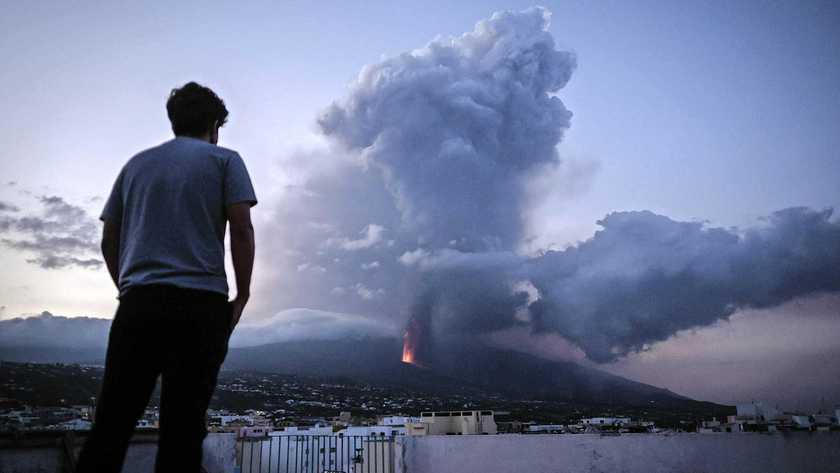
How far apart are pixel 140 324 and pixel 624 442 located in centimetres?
971

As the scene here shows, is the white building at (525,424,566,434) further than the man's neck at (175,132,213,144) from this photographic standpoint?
Yes

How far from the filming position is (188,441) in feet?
3.32

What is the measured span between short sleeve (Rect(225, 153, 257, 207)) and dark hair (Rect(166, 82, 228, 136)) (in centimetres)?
17

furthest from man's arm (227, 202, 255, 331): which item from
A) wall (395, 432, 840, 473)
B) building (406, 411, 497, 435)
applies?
building (406, 411, 497, 435)

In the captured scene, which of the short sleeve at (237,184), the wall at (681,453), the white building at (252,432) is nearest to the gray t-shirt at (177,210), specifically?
the short sleeve at (237,184)

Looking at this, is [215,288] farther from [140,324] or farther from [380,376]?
[380,376]

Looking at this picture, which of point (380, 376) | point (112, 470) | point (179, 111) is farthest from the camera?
point (380, 376)

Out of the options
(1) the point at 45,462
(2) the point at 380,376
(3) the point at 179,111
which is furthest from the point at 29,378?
(2) the point at 380,376

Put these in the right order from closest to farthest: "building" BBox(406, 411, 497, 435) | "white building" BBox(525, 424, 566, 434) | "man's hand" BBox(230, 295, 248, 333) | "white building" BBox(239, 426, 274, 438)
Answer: "man's hand" BBox(230, 295, 248, 333)
"white building" BBox(239, 426, 274, 438)
"building" BBox(406, 411, 497, 435)
"white building" BBox(525, 424, 566, 434)

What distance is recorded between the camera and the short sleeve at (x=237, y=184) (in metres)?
1.17

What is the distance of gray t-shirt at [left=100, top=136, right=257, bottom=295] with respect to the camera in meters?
1.07

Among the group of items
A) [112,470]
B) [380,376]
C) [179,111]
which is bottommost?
[380,376]

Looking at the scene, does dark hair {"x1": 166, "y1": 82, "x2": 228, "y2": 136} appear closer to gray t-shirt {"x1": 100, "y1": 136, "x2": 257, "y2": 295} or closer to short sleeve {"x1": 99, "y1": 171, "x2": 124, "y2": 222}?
gray t-shirt {"x1": 100, "y1": 136, "x2": 257, "y2": 295}

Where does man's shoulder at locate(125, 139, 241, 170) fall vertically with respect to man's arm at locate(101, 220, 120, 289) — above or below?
above
